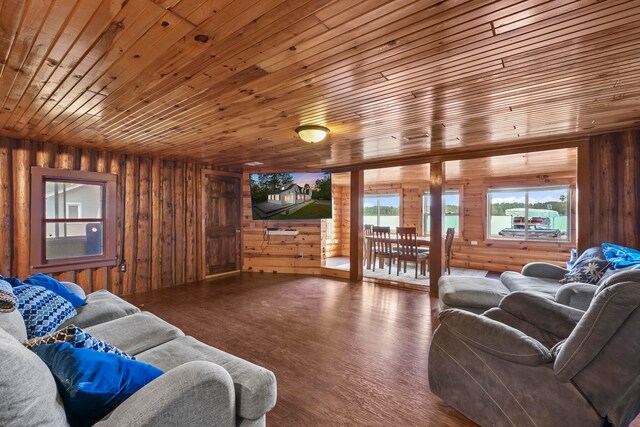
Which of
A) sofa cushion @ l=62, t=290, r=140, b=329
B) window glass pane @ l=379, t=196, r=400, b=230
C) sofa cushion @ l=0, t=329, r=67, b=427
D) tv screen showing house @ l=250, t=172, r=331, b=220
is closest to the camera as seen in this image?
sofa cushion @ l=0, t=329, r=67, b=427

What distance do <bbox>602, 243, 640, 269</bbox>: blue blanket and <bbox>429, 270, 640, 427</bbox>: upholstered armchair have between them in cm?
149

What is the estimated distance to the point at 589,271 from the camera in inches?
114

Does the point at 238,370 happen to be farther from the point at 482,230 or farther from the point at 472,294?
the point at 482,230

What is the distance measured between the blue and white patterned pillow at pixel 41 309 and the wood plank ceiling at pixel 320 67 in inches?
58.7

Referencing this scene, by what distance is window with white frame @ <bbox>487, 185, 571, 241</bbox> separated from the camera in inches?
249

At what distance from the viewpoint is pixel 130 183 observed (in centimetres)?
476

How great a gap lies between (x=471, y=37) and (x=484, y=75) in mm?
552

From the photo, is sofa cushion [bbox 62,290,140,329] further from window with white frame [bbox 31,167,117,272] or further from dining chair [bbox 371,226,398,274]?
dining chair [bbox 371,226,398,274]

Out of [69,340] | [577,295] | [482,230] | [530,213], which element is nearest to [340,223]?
[482,230]

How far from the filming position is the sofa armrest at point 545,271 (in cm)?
354

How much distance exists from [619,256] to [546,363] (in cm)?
230

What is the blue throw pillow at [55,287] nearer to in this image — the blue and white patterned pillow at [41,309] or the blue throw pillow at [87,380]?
the blue and white patterned pillow at [41,309]

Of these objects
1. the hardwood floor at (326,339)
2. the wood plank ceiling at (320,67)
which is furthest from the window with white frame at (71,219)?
the hardwood floor at (326,339)

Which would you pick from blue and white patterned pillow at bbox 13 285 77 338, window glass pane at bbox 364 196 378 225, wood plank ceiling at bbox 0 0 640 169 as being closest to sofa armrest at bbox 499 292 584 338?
wood plank ceiling at bbox 0 0 640 169
